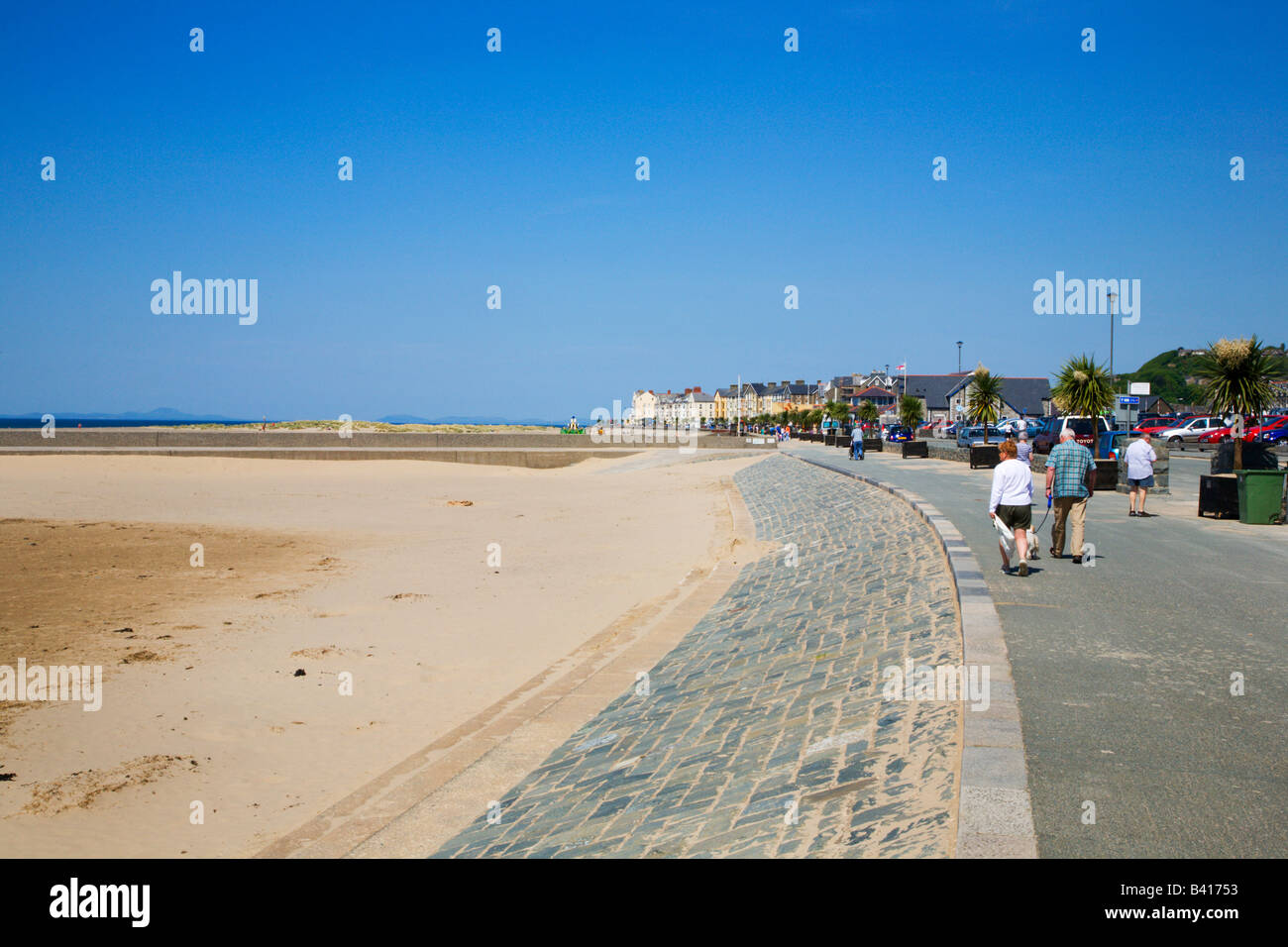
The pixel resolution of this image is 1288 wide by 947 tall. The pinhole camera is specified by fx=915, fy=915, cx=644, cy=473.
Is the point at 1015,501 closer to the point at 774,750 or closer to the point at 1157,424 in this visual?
the point at 774,750

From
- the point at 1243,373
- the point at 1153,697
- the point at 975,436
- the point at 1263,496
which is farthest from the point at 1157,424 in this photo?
the point at 1153,697

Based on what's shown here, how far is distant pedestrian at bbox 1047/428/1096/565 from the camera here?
39.9ft

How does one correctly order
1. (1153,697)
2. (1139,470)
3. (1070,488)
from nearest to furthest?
(1153,697)
(1070,488)
(1139,470)

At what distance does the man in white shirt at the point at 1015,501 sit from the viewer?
10.9 metres

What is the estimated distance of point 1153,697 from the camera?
6.64 m

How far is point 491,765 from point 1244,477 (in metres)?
15.0

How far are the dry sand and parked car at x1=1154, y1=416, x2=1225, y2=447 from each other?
33.0 meters

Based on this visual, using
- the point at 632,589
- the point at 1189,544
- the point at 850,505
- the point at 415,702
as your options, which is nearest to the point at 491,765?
the point at 415,702

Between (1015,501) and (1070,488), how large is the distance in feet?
6.10

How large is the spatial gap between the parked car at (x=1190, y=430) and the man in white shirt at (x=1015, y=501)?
144 feet

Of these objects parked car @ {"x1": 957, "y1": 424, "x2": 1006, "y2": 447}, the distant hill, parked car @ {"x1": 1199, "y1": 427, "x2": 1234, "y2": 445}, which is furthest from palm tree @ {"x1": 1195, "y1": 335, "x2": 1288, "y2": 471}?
the distant hill

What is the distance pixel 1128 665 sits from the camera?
7.39m

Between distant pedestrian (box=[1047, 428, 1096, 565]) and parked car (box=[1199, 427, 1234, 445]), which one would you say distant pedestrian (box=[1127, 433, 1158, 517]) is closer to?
distant pedestrian (box=[1047, 428, 1096, 565])
